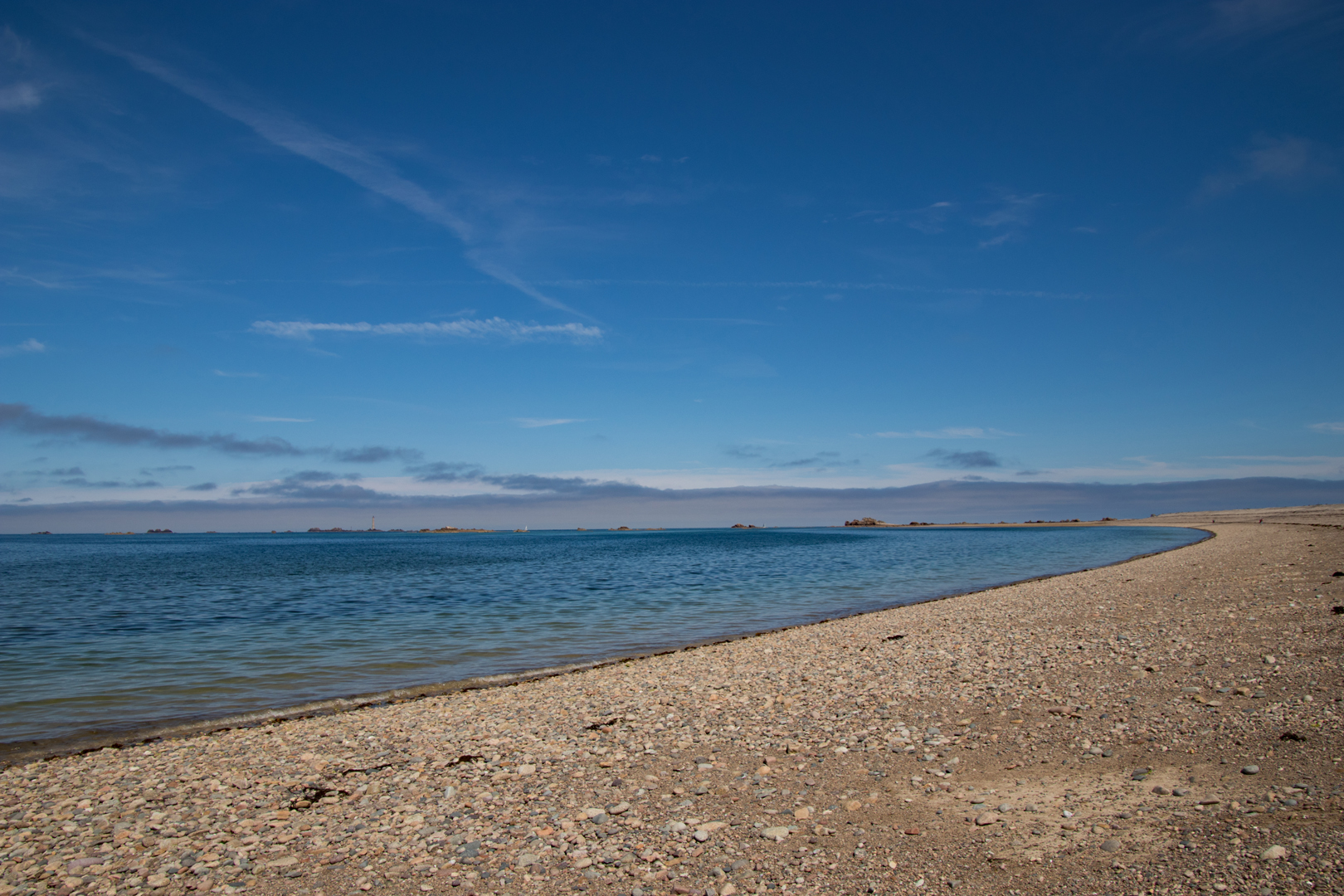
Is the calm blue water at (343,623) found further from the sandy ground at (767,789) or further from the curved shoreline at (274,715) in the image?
the sandy ground at (767,789)

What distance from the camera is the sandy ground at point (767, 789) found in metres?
6.01

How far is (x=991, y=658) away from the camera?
45.5ft

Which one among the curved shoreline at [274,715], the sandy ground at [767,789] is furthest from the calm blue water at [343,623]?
the sandy ground at [767,789]

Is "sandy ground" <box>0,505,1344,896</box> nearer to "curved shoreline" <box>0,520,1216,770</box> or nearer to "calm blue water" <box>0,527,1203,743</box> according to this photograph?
"curved shoreline" <box>0,520,1216,770</box>

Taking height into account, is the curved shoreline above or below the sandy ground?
below

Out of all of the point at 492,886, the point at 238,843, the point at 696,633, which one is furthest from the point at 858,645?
the point at 238,843

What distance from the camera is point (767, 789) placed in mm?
7883

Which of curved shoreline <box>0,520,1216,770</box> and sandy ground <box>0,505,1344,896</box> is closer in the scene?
sandy ground <box>0,505,1344,896</box>

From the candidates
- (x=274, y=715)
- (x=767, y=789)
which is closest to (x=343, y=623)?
(x=274, y=715)

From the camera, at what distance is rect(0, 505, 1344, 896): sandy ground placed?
6.01m

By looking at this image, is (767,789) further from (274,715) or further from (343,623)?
(343,623)

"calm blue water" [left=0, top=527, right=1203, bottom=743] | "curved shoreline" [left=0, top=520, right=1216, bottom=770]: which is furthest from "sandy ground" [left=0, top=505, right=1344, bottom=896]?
"calm blue water" [left=0, top=527, right=1203, bottom=743]

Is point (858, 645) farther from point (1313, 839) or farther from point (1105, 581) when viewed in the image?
point (1105, 581)

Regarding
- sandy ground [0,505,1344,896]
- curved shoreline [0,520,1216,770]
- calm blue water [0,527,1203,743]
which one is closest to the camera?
sandy ground [0,505,1344,896]
